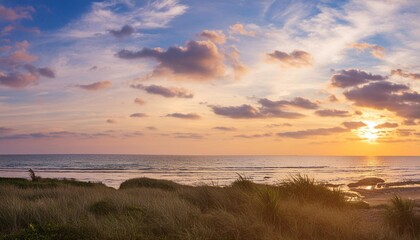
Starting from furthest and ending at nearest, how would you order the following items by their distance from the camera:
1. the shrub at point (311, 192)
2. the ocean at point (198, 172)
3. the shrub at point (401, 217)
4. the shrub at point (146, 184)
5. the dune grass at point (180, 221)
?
the ocean at point (198, 172) < the shrub at point (146, 184) < the shrub at point (311, 192) < the shrub at point (401, 217) < the dune grass at point (180, 221)

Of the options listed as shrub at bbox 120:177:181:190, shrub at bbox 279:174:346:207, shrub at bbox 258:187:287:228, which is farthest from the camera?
shrub at bbox 120:177:181:190

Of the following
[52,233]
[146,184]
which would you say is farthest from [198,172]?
[52,233]

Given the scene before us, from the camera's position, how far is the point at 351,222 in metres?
12.2

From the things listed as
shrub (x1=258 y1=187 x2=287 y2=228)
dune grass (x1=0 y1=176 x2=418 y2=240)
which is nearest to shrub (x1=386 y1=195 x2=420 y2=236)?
dune grass (x1=0 y1=176 x2=418 y2=240)

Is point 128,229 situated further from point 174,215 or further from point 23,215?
point 23,215

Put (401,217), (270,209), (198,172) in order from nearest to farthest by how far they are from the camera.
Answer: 1. (270,209)
2. (401,217)
3. (198,172)

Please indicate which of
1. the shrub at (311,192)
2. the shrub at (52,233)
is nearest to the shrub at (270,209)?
the shrub at (311,192)

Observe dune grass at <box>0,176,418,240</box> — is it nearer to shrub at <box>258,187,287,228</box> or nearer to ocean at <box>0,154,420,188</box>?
shrub at <box>258,187,287,228</box>

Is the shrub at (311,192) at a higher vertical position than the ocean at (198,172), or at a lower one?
higher

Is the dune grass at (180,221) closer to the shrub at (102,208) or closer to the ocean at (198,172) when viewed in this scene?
the shrub at (102,208)

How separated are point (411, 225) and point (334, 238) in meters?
4.04

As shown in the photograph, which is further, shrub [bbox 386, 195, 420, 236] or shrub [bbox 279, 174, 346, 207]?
shrub [bbox 279, 174, 346, 207]

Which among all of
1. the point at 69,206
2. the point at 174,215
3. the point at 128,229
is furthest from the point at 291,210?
the point at 69,206

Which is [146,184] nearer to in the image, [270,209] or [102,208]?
[102,208]
